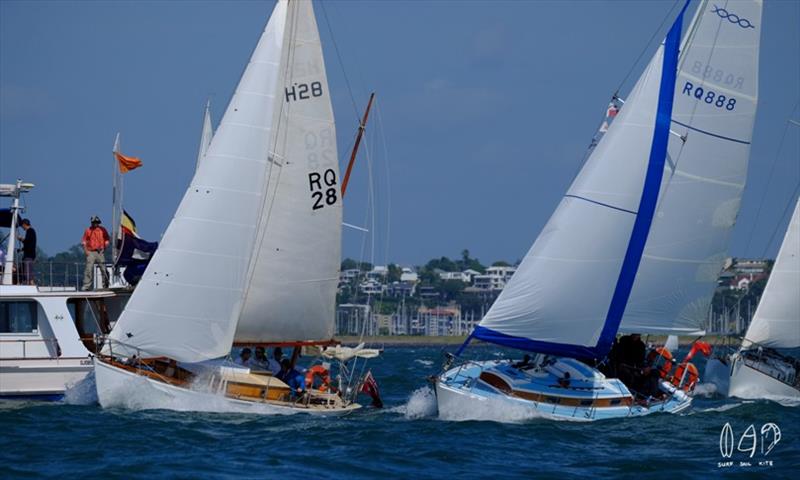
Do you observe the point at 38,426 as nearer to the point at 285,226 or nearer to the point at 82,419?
the point at 82,419

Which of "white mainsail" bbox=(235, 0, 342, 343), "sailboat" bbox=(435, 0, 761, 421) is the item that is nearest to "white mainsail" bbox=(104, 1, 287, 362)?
"white mainsail" bbox=(235, 0, 342, 343)

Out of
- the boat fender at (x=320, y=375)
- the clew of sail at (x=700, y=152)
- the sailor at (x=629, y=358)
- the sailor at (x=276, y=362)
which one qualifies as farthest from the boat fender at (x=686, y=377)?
the sailor at (x=276, y=362)

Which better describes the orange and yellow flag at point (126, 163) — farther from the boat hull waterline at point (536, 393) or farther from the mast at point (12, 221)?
the boat hull waterline at point (536, 393)

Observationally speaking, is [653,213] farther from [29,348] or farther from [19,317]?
[19,317]

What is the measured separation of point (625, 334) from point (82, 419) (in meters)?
10.6

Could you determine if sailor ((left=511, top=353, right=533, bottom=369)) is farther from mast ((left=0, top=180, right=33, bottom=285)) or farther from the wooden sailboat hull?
mast ((left=0, top=180, right=33, bottom=285))

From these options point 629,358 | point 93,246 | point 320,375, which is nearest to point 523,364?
point 629,358

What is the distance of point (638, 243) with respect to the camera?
25141 mm

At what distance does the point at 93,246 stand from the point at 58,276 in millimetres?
1176

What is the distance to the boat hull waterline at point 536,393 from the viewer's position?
23.3 m

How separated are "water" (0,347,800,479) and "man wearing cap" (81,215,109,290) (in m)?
3.26

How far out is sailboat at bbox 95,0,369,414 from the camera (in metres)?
23.0

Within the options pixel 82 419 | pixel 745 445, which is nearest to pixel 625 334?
pixel 745 445

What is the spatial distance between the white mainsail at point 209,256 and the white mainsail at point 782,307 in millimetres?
15386
